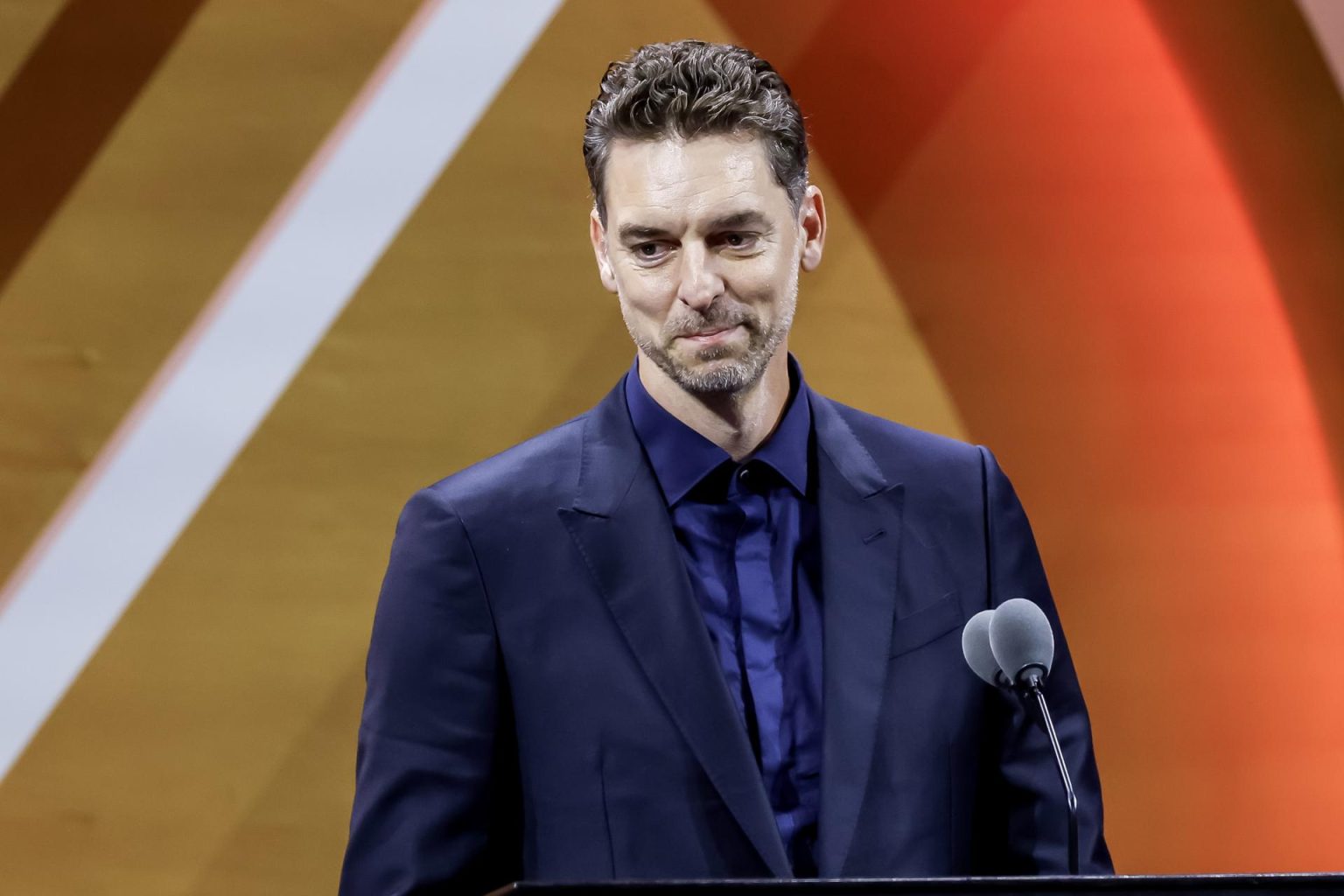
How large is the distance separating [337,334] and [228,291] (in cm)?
17

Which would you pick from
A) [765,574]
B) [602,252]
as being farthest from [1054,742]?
[602,252]

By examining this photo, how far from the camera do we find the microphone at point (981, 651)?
158cm

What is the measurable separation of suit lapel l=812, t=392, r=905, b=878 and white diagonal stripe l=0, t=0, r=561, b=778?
817 millimetres

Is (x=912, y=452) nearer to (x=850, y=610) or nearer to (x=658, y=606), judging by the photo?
(x=850, y=610)

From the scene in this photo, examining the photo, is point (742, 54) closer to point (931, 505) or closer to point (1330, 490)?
point (931, 505)

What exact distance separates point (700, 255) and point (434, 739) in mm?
610

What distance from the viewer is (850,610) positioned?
1.83 metres

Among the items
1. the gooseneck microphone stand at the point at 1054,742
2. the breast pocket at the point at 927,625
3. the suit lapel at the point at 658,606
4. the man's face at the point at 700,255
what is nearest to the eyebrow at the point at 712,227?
the man's face at the point at 700,255

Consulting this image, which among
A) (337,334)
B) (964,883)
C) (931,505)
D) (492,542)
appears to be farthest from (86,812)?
(964,883)

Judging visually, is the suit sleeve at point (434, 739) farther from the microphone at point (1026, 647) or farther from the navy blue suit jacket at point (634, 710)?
the microphone at point (1026, 647)

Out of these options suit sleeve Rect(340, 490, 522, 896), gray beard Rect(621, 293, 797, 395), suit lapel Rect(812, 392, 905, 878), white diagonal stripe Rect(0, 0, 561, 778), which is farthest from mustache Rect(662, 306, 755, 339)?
white diagonal stripe Rect(0, 0, 561, 778)

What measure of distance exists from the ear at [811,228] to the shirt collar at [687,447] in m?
0.17

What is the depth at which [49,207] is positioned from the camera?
7.84 feet

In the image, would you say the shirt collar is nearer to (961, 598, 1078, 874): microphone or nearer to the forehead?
the forehead
